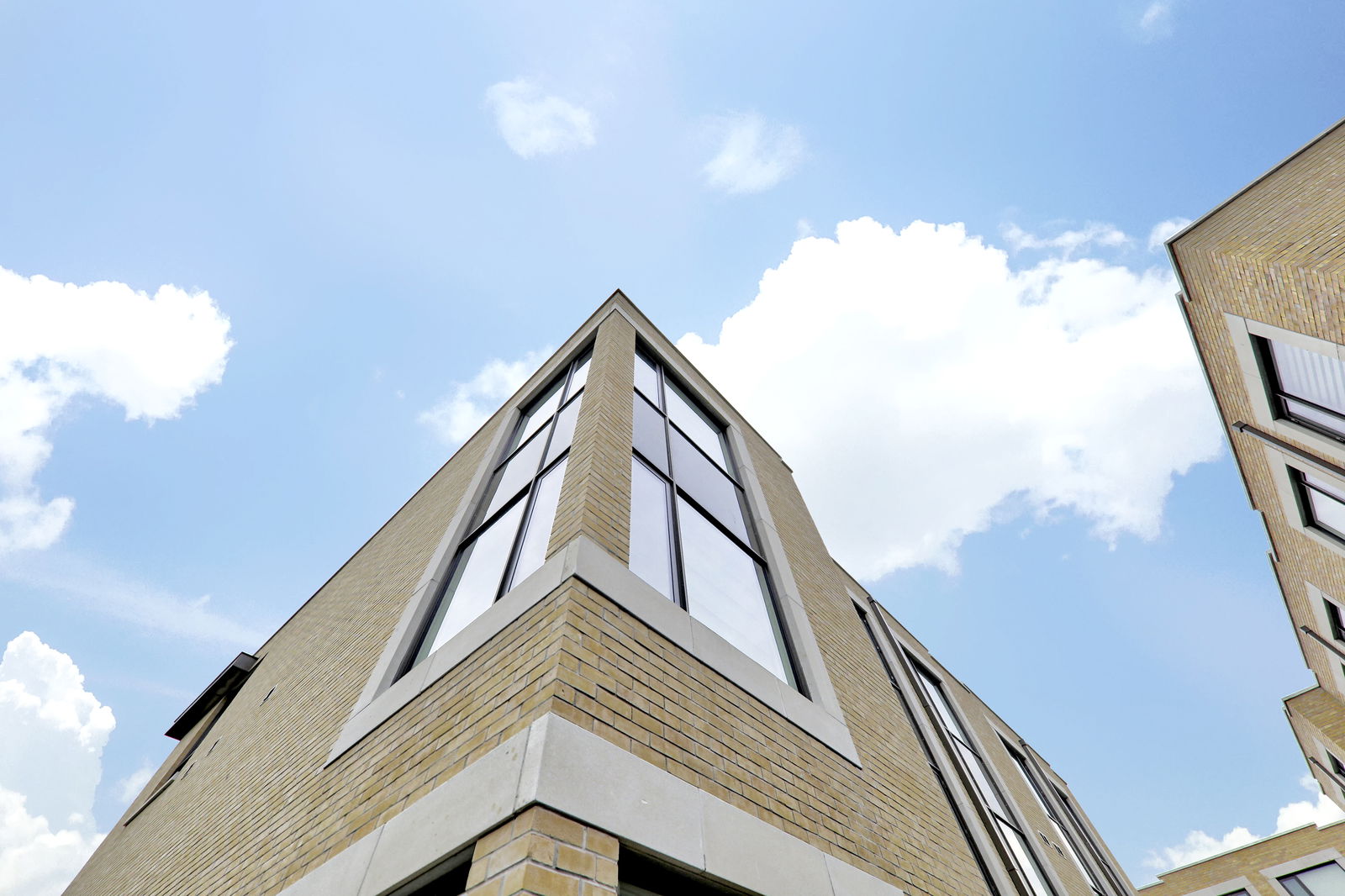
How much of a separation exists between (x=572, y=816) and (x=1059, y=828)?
1528 centimetres

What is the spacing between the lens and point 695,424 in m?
7.97

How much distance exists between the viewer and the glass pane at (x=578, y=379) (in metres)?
6.84

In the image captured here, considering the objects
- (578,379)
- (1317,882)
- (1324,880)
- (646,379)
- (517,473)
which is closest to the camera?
(517,473)

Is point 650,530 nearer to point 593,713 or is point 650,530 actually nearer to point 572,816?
point 593,713

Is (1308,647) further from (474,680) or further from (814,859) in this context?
(474,680)

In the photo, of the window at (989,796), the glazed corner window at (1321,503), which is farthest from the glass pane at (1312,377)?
the window at (989,796)

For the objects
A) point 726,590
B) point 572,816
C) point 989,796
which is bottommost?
point 572,816

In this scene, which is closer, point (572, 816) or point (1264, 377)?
point (572, 816)

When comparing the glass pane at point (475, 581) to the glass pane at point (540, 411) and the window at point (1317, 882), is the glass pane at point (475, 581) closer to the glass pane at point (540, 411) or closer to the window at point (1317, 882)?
the glass pane at point (540, 411)

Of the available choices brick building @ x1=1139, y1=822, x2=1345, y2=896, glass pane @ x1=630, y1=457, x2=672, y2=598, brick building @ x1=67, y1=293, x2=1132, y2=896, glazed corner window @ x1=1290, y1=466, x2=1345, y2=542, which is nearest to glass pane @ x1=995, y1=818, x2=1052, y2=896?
brick building @ x1=67, y1=293, x2=1132, y2=896

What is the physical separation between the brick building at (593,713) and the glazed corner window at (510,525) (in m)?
0.04

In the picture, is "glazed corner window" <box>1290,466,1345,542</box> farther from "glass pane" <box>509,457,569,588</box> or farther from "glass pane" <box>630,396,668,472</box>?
"glass pane" <box>509,457,569,588</box>

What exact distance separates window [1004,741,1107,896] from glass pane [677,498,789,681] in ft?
34.8

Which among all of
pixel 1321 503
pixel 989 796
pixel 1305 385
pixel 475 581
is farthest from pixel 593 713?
pixel 1321 503
